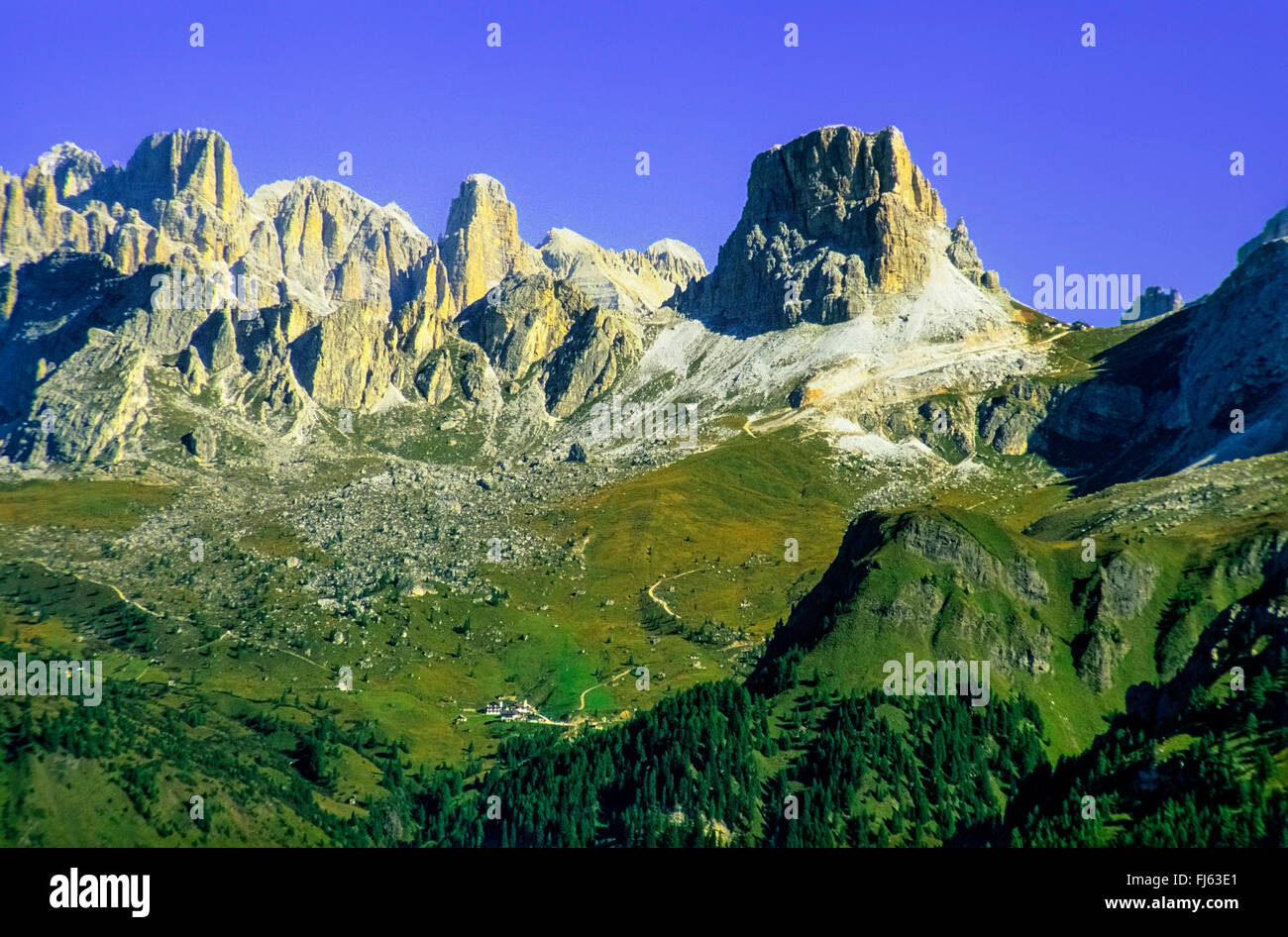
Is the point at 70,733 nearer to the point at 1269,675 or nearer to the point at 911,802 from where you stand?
the point at 911,802

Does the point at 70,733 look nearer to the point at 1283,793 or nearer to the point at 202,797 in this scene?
the point at 202,797

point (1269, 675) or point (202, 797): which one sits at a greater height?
point (1269, 675)
